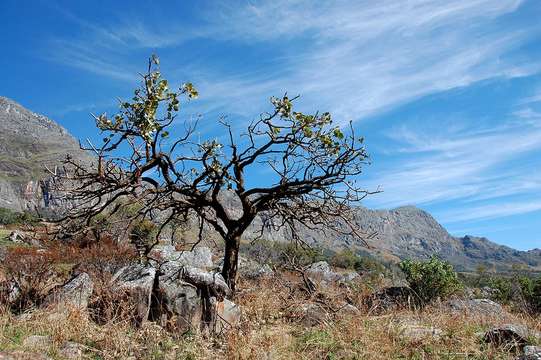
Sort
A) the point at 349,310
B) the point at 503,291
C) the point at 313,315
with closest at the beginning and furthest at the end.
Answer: the point at 313,315, the point at 349,310, the point at 503,291

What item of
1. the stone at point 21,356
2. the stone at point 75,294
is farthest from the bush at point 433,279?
the stone at point 21,356

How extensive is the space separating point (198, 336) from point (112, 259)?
9764 mm

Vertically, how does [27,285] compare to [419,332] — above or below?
above

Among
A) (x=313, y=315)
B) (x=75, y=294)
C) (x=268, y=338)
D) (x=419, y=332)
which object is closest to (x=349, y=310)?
(x=313, y=315)

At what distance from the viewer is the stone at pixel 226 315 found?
1023 cm

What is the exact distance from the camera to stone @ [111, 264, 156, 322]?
10320 mm

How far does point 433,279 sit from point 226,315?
15735 millimetres

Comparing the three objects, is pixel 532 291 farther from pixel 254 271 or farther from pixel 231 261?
pixel 231 261

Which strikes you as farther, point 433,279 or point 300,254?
point 433,279

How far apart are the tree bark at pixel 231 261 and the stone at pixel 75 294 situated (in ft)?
11.7

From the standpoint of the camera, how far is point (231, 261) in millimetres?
13031

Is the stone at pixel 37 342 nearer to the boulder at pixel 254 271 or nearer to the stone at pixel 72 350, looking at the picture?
the stone at pixel 72 350

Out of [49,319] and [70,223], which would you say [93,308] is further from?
[70,223]

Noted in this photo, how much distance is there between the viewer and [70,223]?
37.6ft
